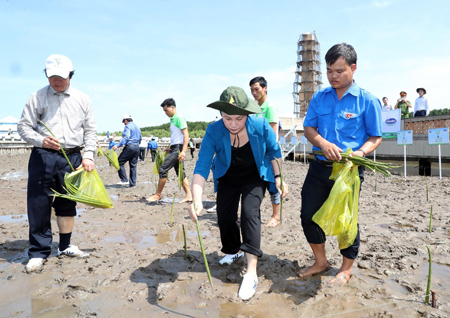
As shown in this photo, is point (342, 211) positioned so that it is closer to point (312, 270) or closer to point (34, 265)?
point (312, 270)

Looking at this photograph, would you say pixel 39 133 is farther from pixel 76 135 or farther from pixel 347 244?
pixel 347 244

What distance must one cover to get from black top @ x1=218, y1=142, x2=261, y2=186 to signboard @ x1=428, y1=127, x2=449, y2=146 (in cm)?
973

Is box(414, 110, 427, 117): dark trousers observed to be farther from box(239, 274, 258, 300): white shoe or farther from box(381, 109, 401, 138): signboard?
box(239, 274, 258, 300): white shoe

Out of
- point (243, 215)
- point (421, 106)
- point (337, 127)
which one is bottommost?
point (243, 215)

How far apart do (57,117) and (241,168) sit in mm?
1888

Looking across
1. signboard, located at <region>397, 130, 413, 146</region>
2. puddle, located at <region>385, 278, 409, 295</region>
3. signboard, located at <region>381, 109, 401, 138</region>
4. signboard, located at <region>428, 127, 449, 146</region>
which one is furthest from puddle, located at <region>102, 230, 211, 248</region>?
signboard, located at <region>381, 109, 401, 138</region>

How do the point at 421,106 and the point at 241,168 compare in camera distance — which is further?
the point at 421,106

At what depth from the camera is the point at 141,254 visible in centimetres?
329

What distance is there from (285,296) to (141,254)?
1596 millimetres

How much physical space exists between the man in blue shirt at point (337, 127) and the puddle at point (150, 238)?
1.77 m

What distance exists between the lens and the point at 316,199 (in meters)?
2.56

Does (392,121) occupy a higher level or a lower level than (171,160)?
higher

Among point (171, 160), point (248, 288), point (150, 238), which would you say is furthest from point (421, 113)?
point (248, 288)

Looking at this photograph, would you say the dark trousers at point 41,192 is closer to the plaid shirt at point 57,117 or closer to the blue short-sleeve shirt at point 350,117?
the plaid shirt at point 57,117
